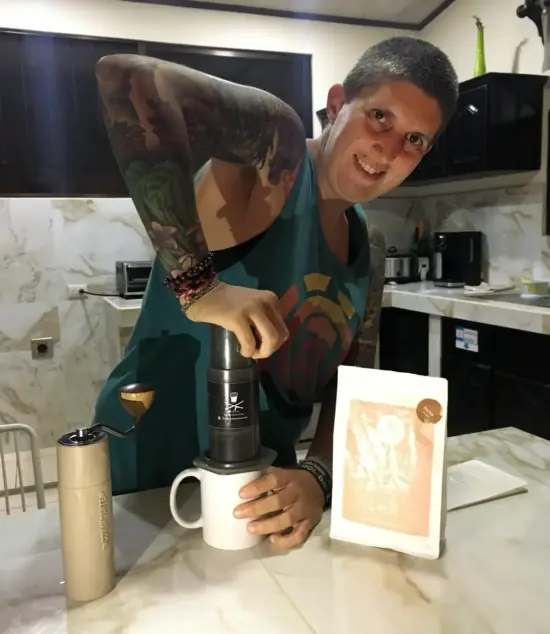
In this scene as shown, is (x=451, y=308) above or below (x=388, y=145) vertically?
below

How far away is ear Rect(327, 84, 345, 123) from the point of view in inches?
38.1

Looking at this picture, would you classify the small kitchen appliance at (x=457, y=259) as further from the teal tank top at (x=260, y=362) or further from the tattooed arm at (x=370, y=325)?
the teal tank top at (x=260, y=362)

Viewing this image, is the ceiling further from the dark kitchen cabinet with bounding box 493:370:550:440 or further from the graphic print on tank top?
the graphic print on tank top

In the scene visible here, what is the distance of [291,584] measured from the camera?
0.70 m

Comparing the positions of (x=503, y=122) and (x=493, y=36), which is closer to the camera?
(x=503, y=122)

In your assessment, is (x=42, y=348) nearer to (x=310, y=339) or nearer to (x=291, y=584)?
(x=310, y=339)

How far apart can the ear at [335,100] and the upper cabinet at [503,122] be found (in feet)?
6.48

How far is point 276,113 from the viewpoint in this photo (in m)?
0.89

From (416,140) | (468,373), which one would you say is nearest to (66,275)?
(468,373)

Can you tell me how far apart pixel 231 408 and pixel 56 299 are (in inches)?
103

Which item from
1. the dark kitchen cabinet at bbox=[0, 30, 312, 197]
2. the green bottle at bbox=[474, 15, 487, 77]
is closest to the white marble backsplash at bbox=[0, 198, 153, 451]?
the dark kitchen cabinet at bbox=[0, 30, 312, 197]

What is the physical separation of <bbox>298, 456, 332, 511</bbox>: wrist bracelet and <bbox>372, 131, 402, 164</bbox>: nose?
1.51ft

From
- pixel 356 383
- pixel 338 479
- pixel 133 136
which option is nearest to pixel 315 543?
pixel 338 479

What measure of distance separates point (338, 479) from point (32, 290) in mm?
2685
